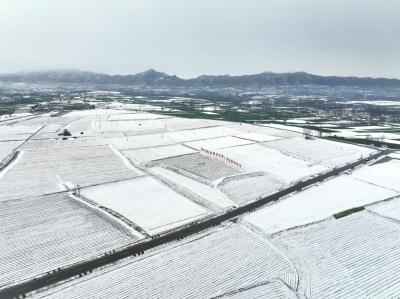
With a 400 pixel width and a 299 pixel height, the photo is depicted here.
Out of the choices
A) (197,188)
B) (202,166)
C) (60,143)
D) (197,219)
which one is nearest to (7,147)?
(60,143)

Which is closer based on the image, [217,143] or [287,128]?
[217,143]

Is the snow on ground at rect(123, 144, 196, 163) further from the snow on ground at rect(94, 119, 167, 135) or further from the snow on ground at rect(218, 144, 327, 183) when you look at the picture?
the snow on ground at rect(94, 119, 167, 135)

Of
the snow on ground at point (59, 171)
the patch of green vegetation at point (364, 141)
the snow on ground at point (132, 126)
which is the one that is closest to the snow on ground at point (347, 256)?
the snow on ground at point (59, 171)

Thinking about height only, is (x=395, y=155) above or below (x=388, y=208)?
above

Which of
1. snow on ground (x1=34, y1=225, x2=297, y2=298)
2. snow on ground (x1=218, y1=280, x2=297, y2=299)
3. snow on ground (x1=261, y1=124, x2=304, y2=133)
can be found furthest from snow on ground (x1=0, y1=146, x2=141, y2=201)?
snow on ground (x1=261, y1=124, x2=304, y2=133)

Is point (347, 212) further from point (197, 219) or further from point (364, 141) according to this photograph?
point (364, 141)
